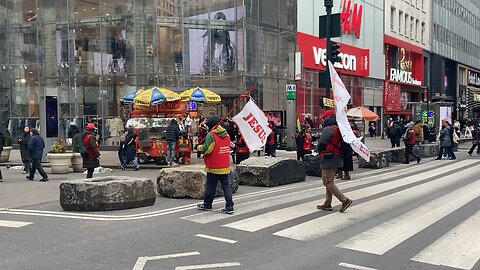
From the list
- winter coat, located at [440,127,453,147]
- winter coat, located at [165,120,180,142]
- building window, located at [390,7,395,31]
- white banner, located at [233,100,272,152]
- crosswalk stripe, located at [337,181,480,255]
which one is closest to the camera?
crosswalk stripe, located at [337,181,480,255]

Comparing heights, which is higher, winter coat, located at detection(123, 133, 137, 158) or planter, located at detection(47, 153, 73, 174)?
winter coat, located at detection(123, 133, 137, 158)

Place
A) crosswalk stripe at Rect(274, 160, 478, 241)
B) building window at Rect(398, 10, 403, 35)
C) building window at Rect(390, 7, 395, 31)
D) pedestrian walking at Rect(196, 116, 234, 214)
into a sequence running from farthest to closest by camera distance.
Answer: building window at Rect(398, 10, 403, 35)
building window at Rect(390, 7, 395, 31)
pedestrian walking at Rect(196, 116, 234, 214)
crosswalk stripe at Rect(274, 160, 478, 241)

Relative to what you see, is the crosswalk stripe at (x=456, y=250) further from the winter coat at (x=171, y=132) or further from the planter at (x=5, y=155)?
the planter at (x=5, y=155)

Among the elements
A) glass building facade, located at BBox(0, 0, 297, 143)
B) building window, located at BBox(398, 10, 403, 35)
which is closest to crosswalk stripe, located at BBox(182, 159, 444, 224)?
glass building facade, located at BBox(0, 0, 297, 143)

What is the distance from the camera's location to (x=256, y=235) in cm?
694

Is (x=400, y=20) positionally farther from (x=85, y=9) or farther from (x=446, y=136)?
(x=85, y=9)

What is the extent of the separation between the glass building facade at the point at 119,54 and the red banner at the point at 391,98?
20353 mm

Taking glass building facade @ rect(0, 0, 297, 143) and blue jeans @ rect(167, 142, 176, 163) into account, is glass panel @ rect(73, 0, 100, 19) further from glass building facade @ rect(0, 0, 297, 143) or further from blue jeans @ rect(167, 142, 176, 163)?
blue jeans @ rect(167, 142, 176, 163)

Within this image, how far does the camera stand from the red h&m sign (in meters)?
38.4

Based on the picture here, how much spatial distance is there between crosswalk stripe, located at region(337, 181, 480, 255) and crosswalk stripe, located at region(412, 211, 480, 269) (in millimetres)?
443

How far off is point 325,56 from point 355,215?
74.4ft

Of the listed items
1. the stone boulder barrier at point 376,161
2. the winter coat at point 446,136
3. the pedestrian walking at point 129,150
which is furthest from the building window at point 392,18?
the pedestrian walking at point 129,150

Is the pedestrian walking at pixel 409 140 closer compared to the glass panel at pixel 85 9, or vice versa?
the pedestrian walking at pixel 409 140

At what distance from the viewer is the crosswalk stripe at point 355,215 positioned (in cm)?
711
